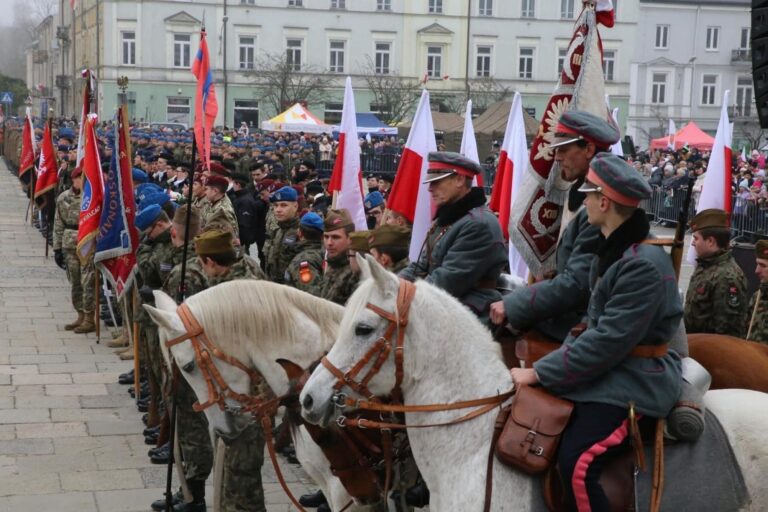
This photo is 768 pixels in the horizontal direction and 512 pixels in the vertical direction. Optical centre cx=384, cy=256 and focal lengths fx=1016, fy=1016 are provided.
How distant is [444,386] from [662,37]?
246 ft

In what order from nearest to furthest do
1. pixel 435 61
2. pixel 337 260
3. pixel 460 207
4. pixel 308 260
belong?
pixel 460 207 < pixel 337 260 < pixel 308 260 < pixel 435 61

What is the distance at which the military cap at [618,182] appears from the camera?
4.25 meters

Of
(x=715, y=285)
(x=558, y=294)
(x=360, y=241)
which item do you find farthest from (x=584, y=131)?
(x=715, y=285)

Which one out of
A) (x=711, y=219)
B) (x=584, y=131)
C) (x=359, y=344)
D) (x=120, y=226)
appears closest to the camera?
(x=359, y=344)

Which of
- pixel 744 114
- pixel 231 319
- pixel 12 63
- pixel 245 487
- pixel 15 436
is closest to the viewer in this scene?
pixel 231 319

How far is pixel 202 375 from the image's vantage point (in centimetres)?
552

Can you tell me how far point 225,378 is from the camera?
5.54 meters

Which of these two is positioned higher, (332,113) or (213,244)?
(332,113)

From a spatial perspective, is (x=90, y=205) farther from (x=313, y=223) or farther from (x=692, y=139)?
(x=692, y=139)

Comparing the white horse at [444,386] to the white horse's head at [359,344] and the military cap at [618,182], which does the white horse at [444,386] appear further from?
the military cap at [618,182]

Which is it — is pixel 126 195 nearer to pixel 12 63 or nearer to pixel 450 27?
pixel 450 27

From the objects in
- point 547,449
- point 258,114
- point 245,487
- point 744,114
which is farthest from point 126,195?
point 744,114

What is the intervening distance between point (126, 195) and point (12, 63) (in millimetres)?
174188

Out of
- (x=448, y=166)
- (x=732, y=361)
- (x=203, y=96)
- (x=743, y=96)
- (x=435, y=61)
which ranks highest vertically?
(x=435, y=61)
